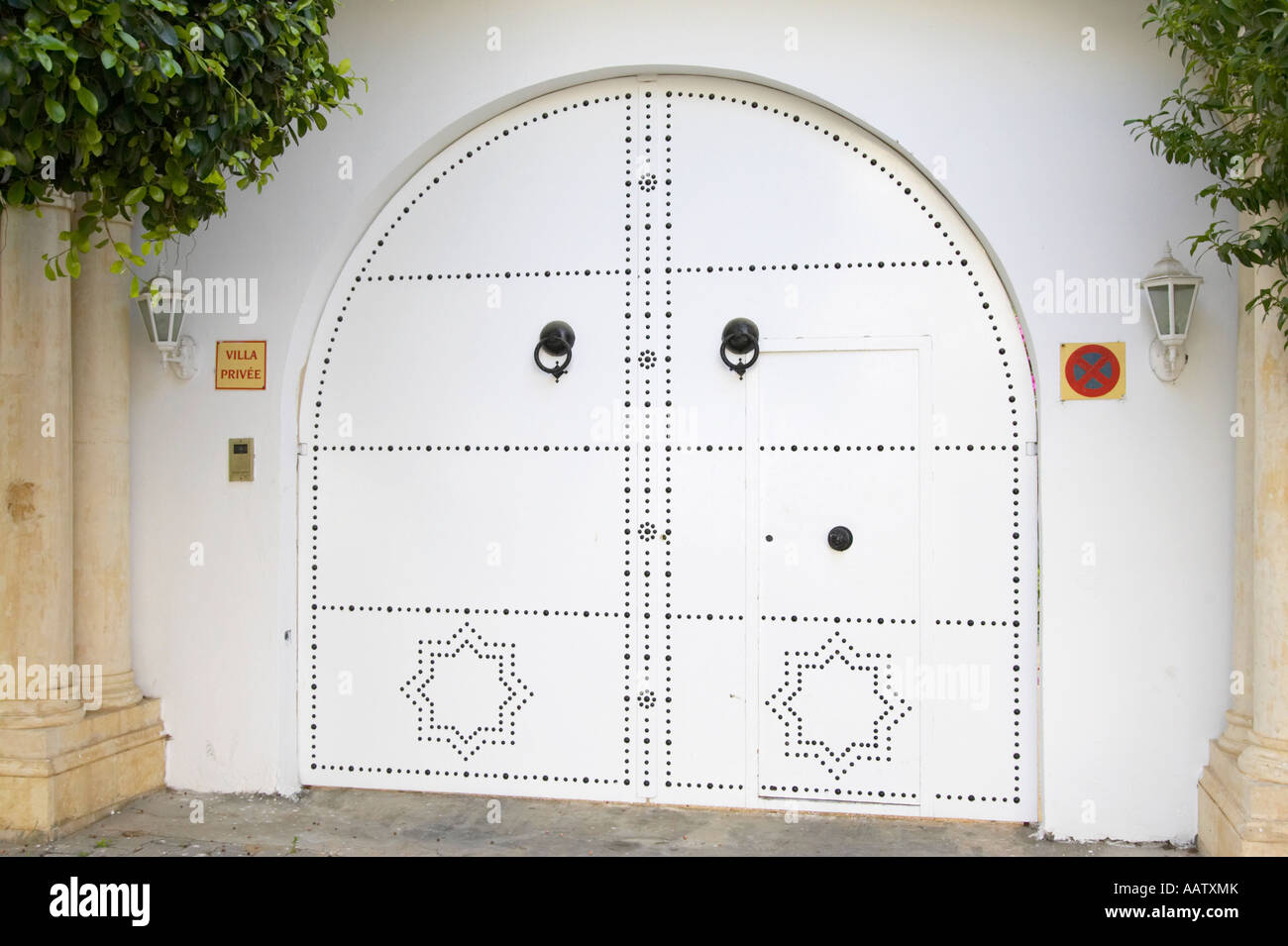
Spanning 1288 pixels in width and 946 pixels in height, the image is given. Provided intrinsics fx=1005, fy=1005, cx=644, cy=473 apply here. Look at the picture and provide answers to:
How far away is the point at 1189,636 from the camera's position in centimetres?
A: 418

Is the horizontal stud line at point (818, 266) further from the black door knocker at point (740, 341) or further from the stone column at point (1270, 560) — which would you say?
the stone column at point (1270, 560)

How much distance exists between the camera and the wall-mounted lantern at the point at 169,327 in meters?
4.74

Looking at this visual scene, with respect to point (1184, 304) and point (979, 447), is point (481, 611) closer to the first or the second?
point (979, 447)

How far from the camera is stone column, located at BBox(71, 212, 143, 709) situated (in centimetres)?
480

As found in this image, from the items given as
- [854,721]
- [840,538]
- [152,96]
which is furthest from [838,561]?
[152,96]

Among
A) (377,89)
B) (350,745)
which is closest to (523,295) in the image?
(377,89)

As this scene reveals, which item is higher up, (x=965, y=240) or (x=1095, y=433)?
(x=965, y=240)

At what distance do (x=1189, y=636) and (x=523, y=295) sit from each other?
10.8ft

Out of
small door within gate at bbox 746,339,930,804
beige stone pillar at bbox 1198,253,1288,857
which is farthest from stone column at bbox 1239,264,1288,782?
small door within gate at bbox 746,339,930,804

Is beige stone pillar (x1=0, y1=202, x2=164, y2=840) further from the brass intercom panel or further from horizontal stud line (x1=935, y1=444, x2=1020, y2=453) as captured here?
horizontal stud line (x1=935, y1=444, x2=1020, y2=453)

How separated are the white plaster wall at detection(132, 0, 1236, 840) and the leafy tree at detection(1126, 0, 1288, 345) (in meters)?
0.21

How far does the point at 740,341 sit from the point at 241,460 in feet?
8.13

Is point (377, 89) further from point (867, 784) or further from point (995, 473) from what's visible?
point (867, 784)

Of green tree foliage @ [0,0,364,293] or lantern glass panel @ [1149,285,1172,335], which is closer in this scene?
green tree foliage @ [0,0,364,293]
